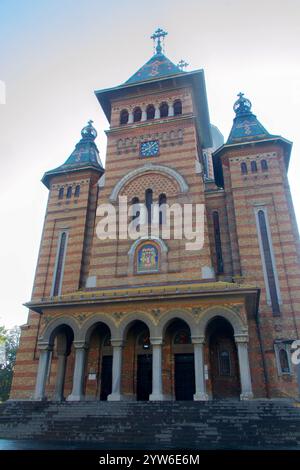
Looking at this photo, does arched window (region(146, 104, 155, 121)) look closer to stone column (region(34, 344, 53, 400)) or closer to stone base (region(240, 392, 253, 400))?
stone column (region(34, 344, 53, 400))

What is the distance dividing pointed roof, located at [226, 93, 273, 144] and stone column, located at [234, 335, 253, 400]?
1464 cm

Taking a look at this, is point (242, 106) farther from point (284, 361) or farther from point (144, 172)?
point (284, 361)

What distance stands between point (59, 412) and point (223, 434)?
24.3 ft

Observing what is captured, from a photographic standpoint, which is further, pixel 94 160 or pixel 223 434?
pixel 94 160

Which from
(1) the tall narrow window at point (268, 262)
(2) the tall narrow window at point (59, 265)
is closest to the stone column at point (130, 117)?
(2) the tall narrow window at point (59, 265)

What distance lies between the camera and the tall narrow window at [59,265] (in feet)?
83.3

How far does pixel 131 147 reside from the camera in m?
27.7

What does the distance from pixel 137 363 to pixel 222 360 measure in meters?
4.73

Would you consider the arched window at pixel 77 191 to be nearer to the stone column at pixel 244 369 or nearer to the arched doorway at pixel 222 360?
the arched doorway at pixel 222 360

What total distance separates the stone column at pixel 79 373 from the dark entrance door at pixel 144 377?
10.6 ft

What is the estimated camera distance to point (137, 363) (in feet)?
69.2

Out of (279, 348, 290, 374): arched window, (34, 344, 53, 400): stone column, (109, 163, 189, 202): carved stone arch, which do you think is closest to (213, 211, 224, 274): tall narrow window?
(109, 163, 189, 202): carved stone arch

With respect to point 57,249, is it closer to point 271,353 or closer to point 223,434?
point 271,353

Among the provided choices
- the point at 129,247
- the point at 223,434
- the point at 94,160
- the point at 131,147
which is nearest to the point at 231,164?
the point at 131,147
